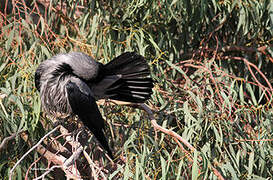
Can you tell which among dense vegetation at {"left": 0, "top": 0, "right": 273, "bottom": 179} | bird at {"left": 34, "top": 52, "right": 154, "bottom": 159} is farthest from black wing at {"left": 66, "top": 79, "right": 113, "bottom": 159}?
dense vegetation at {"left": 0, "top": 0, "right": 273, "bottom": 179}

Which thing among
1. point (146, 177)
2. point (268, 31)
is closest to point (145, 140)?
point (146, 177)

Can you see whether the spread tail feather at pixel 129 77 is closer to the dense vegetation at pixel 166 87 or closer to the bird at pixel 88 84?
the bird at pixel 88 84

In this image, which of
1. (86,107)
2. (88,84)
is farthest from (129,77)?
(86,107)

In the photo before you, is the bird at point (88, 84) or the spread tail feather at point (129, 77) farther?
the spread tail feather at point (129, 77)

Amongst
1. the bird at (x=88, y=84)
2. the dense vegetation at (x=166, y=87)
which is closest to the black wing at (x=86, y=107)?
the bird at (x=88, y=84)

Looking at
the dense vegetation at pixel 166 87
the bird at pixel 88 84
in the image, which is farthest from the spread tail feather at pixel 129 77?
the dense vegetation at pixel 166 87

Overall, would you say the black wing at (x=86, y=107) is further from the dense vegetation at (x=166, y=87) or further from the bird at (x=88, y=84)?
the dense vegetation at (x=166, y=87)

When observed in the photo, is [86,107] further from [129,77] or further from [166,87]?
[166,87]

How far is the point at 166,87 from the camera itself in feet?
8.52

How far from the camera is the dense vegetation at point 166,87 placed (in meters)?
2.18

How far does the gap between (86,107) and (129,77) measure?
365mm

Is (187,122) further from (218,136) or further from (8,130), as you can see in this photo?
(8,130)

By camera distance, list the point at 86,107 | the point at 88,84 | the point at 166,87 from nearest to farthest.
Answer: the point at 86,107 < the point at 88,84 < the point at 166,87

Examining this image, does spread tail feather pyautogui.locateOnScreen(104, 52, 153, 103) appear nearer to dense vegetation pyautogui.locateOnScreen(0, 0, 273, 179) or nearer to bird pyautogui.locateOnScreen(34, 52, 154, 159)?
bird pyautogui.locateOnScreen(34, 52, 154, 159)
